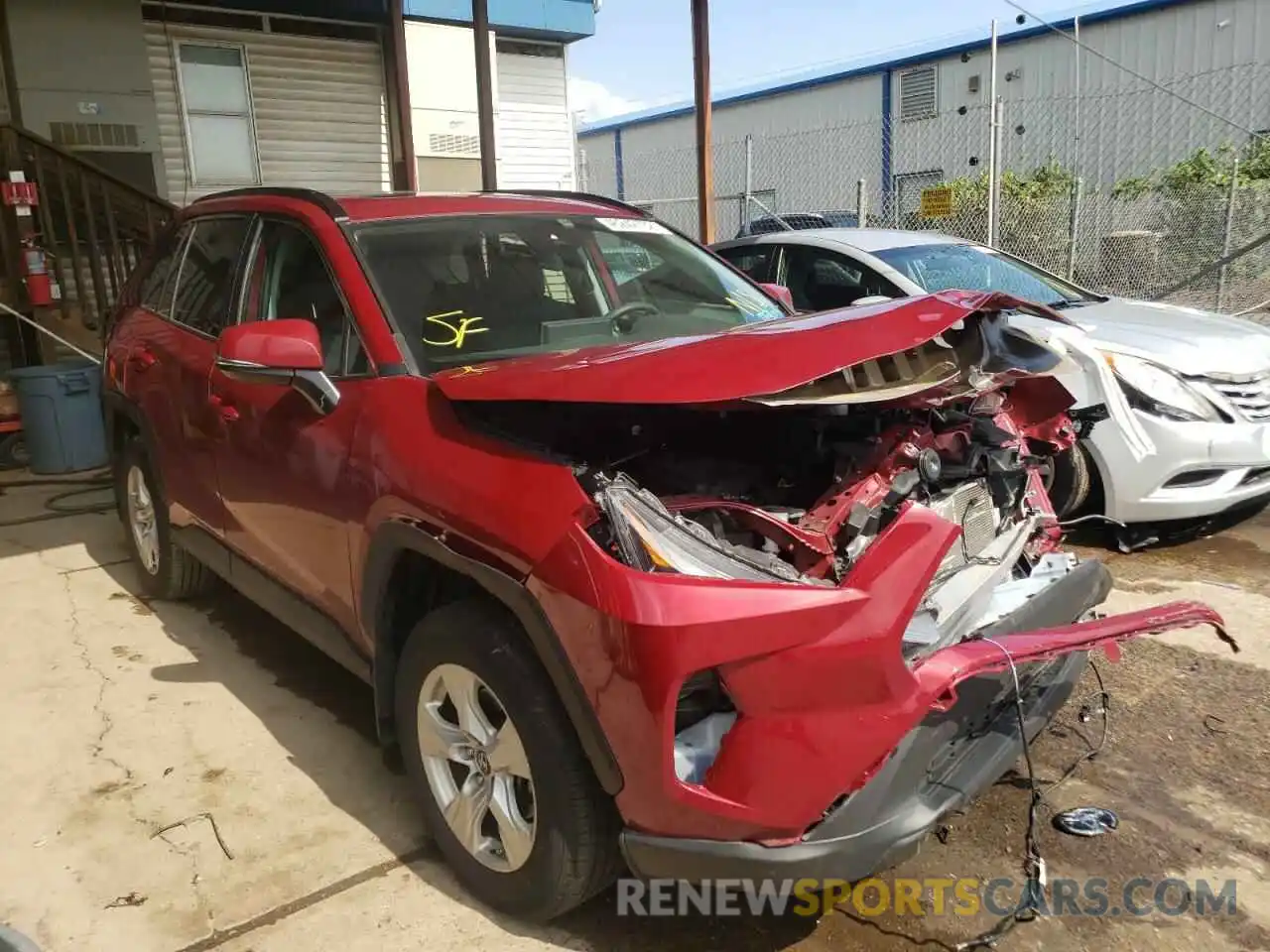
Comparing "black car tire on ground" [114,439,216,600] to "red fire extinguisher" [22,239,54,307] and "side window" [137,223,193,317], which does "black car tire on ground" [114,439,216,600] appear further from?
"red fire extinguisher" [22,239,54,307]

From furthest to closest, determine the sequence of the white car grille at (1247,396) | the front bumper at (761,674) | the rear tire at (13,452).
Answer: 1. the rear tire at (13,452)
2. the white car grille at (1247,396)
3. the front bumper at (761,674)

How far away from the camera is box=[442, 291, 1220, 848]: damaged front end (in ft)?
6.33

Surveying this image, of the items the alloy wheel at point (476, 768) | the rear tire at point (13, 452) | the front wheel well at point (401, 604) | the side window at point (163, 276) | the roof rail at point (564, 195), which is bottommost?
the rear tire at point (13, 452)

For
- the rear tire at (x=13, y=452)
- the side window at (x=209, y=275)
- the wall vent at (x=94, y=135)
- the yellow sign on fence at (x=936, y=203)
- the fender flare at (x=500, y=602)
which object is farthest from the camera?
the yellow sign on fence at (x=936, y=203)

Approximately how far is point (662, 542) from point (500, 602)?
0.52 m

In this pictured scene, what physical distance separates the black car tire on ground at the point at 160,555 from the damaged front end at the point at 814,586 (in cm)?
274

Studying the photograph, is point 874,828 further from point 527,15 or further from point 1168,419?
point 527,15

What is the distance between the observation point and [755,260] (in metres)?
6.82

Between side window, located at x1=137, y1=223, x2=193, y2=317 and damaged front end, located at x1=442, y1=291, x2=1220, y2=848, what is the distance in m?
2.71

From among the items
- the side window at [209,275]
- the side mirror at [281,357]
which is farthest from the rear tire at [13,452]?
the side mirror at [281,357]

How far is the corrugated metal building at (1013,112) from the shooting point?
16719mm

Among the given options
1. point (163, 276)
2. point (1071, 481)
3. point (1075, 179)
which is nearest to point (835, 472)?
point (1071, 481)

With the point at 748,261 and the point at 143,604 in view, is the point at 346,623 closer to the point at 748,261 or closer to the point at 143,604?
the point at 143,604

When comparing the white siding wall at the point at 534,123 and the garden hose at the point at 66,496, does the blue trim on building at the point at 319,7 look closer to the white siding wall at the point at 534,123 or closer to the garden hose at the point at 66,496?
the white siding wall at the point at 534,123
